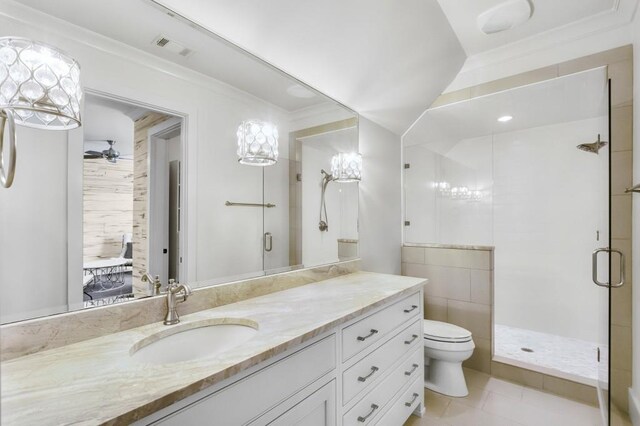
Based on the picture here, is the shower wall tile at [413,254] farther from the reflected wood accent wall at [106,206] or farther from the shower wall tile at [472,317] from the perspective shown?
the reflected wood accent wall at [106,206]

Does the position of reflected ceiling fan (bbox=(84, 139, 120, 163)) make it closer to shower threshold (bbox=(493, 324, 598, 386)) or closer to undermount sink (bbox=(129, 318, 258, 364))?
undermount sink (bbox=(129, 318, 258, 364))

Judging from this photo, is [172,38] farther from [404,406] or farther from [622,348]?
[622,348]

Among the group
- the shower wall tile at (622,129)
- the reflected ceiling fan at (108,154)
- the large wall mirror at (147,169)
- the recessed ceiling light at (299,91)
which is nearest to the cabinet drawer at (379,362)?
the large wall mirror at (147,169)

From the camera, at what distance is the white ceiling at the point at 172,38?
0.97 metres

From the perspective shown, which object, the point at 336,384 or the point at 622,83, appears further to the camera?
the point at 622,83

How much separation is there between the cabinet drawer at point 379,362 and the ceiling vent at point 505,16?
205 cm

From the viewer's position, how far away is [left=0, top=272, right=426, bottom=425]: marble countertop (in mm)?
580

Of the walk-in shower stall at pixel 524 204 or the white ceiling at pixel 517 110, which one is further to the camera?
the walk-in shower stall at pixel 524 204

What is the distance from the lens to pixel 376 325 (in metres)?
1.47

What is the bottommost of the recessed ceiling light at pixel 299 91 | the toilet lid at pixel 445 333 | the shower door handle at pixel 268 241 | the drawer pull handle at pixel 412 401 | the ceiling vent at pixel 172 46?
the drawer pull handle at pixel 412 401

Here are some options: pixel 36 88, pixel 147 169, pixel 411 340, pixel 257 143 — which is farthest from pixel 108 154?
pixel 411 340

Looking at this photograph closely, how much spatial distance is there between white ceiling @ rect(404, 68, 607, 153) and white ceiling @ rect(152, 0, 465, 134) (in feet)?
1.55

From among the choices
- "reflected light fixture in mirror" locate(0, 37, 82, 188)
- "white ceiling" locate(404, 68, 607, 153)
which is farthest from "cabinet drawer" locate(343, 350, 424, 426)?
"white ceiling" locate(404, 68, 607, 153)

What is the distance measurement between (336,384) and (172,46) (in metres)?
1.52
